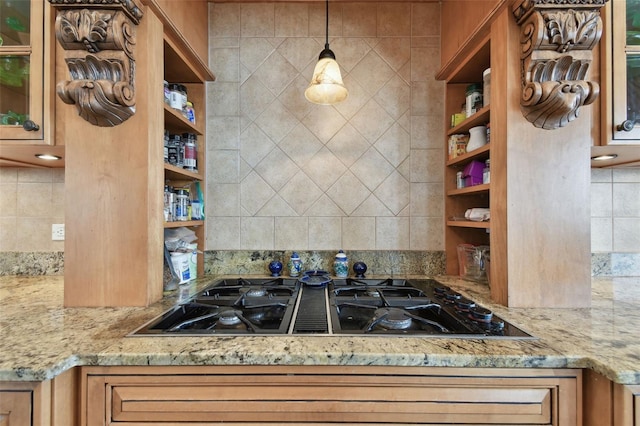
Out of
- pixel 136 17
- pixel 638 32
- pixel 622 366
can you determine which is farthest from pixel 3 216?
pixel 638 32

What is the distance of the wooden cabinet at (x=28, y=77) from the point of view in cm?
102

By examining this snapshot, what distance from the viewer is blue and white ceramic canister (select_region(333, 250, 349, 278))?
1.42m

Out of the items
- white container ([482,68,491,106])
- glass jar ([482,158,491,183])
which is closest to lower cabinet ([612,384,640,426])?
glass jar ([482,158,491,183])

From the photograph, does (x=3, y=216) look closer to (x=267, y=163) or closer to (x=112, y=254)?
(x=112, y=254)

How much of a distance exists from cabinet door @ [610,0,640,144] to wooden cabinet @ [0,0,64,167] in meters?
1.99

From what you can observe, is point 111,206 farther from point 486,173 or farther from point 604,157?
point 604,157

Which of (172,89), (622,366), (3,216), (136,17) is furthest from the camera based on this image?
(3,216)

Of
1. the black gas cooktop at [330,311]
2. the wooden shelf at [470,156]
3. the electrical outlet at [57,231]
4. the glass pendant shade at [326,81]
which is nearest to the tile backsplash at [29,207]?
the electrical outlet at [57,231]

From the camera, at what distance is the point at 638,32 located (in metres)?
1.05

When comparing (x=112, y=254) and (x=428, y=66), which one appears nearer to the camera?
(x=112, y=254)

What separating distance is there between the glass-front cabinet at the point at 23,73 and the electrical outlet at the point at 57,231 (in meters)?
0.60

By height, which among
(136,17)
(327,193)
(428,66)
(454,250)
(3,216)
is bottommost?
(454,250)

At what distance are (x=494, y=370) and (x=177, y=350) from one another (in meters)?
0.76

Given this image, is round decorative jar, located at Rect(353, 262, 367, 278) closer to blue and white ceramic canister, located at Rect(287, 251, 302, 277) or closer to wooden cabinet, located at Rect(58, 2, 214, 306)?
blue and white ceramic canister, located at Rect(287, 251, 302, 277)
